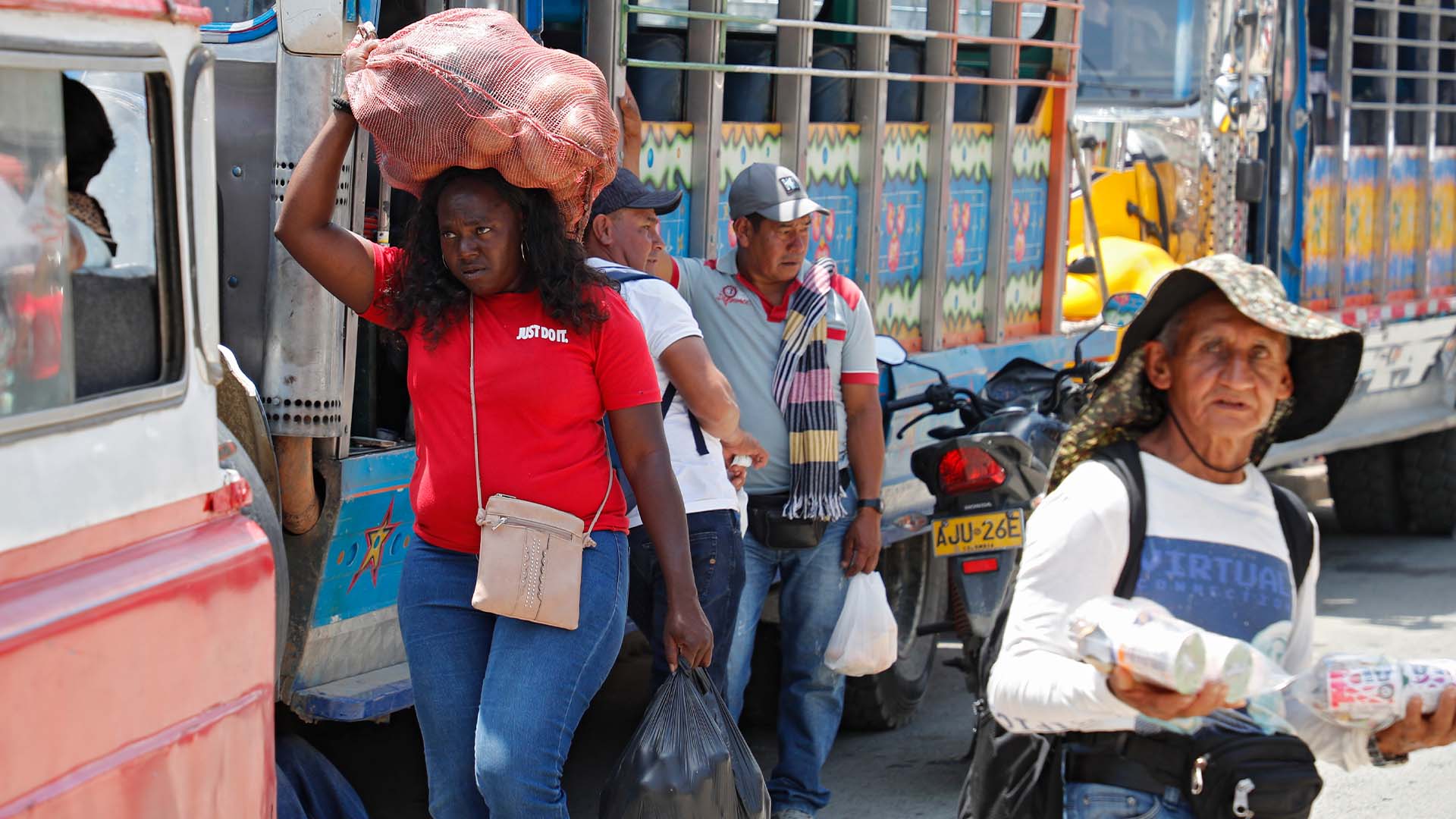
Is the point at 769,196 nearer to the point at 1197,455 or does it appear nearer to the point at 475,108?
the point at 475,108

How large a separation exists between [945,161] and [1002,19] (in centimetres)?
64

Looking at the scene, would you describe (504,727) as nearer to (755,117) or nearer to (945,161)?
(755,117)

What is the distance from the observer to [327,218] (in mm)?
3271

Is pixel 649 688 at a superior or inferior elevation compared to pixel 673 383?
inferior

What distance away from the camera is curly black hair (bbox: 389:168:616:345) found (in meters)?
3.21

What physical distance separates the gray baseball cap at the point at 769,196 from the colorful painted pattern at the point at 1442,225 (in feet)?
20.3

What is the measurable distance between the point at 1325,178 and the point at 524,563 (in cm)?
694

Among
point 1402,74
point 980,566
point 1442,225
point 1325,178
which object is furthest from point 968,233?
point 1442,225

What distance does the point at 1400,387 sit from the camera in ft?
31.2

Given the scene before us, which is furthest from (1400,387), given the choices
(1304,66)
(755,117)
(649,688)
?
(649,688)

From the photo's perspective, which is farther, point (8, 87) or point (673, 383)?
point (673, 383)

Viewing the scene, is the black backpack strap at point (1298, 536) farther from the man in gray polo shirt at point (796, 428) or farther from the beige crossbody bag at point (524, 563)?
the man in gray polo shirt at point (796, 428)

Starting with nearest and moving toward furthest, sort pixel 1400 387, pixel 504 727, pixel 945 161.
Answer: pixel 504 727 < pixel 945 161 < pixel 1400 387

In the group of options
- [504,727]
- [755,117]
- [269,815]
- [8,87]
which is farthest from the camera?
[755,117]
